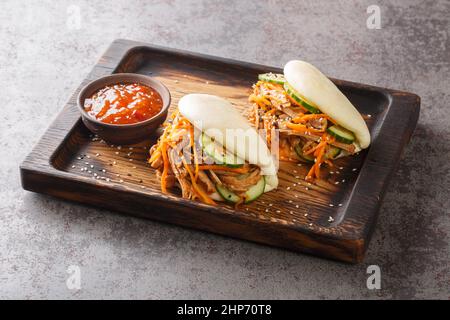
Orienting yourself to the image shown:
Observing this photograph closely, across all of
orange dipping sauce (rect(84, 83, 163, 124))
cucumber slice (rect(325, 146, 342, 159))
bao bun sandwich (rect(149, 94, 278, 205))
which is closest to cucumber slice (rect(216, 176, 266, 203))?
bao bun sandwich (rect(149, 94, 278, 205))

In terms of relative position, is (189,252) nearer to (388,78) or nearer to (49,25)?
(388,78)

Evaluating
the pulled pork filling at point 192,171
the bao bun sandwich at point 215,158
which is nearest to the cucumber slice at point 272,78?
the bao bun sandwich at point 215,158

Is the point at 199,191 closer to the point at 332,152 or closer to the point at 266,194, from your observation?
the point at 266,194

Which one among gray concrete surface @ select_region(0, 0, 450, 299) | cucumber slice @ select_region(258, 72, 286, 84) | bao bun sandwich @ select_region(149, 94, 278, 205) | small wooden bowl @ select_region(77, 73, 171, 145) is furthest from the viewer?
cucumber slice @ select_region(258, 72, 286, 84)

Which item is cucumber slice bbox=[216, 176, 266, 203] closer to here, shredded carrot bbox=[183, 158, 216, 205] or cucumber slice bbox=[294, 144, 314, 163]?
shredded carrot bbox=[183, 158, 216, 205]

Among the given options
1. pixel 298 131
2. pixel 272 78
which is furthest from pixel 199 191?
pixel 272 78
